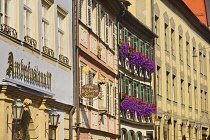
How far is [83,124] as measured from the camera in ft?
89.9

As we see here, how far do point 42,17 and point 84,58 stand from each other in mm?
5600

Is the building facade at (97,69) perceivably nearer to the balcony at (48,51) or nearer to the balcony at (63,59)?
the balcony at (63,59)

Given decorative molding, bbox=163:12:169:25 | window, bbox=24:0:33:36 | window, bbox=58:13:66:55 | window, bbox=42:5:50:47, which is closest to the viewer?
window, bbox=24:0:33:36

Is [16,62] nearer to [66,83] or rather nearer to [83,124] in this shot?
[66,83]

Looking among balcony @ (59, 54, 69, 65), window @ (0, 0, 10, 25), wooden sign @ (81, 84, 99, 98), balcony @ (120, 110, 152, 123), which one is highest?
window @ (0, 0, 10, 25)

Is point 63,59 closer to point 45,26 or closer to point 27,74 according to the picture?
point 45,26

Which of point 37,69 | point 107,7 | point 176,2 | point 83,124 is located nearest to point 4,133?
point 37,69

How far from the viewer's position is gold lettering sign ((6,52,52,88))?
752 inches

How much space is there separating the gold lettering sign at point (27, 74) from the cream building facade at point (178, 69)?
19382mm

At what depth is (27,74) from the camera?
20.5 metres

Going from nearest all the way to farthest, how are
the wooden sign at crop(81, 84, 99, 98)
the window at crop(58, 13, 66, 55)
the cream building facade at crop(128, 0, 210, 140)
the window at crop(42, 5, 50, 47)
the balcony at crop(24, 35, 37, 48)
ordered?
the balcony at crop(24, 35, 37, 48) < the window at crop(42, 5, 50, 47) < the window at crop(58, 13, 66, 55) < the wooden sign at crop(81, 84, 99, 98) < the cream building facade at crop(128, 0, 210, 140)

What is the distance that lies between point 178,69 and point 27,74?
30018mm

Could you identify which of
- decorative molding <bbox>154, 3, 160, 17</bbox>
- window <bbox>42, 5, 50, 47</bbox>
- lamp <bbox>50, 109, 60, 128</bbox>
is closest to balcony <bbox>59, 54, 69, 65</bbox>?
window <bbox>42, 5, 50, 47</bbox>

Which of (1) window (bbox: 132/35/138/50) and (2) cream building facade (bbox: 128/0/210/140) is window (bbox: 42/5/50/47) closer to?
(1) window (bbox: 132/35/138/50)
